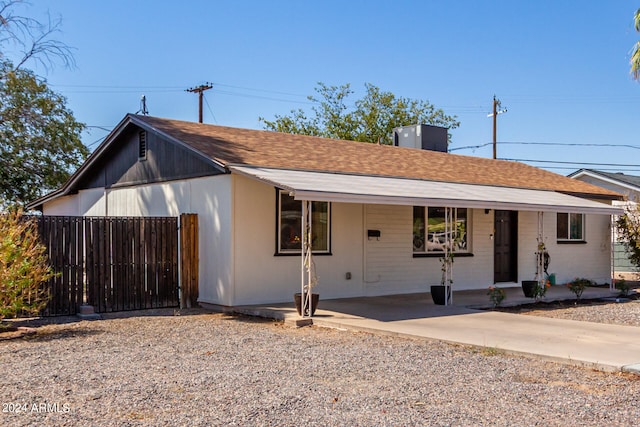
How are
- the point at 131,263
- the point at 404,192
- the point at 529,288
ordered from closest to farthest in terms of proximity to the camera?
1. the point at 131,263
2. the point at 404,192
3. the point at 529,288

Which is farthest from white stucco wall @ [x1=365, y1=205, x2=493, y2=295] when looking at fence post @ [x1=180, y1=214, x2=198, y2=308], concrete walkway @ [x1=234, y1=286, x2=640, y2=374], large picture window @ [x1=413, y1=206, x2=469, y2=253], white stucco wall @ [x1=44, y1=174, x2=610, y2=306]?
fence post @ [x1=180, y1=214, x2=198, y2=308]

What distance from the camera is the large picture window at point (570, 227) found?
1844cm

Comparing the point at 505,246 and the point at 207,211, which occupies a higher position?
the point at 207,211

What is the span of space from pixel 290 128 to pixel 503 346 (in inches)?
1399

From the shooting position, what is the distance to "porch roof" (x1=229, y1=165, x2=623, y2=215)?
35.7 ft

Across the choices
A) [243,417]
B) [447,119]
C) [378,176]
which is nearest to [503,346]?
[243,417]

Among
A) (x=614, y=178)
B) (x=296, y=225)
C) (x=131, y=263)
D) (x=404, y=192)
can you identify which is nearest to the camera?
(x=131, y=263)

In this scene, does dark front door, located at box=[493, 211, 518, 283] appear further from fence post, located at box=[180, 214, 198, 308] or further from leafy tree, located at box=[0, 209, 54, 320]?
leafy tree, located at box=[0, 209, 54, 320]

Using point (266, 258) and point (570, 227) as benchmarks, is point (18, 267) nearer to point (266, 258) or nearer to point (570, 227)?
point (266, 258)

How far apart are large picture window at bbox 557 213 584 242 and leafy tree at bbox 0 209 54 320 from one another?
44.7ft

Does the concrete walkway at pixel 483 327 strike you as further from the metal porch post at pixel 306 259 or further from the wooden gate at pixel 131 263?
the wooden gate at pixel 131 263

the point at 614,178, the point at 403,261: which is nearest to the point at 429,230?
the point at 403,261

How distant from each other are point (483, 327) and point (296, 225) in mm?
4536

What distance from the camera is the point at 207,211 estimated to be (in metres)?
12.9
